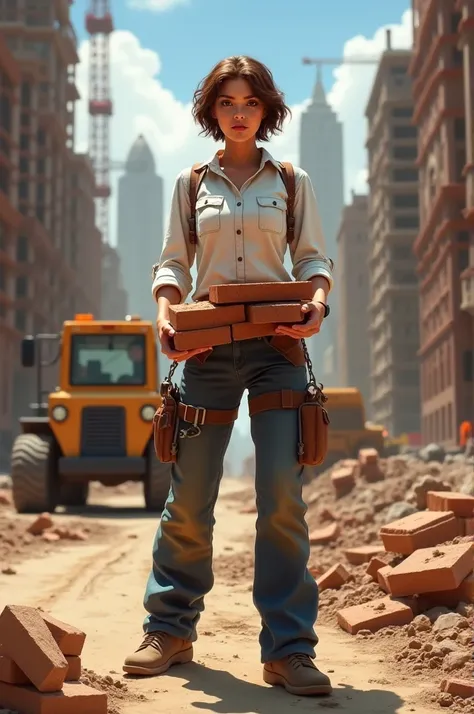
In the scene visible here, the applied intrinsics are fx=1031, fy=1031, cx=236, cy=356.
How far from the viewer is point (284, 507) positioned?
4.03 metres

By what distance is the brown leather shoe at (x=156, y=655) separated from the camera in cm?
414

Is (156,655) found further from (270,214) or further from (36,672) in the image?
(270,214)

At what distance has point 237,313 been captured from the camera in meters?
3.96

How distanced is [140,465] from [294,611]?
35.7ft

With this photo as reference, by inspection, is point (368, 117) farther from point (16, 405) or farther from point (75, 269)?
point (16, 405)

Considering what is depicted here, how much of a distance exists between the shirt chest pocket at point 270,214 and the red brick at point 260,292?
32cm

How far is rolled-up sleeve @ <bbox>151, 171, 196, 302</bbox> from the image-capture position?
14.2 ft

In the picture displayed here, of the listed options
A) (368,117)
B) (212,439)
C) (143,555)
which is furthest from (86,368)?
(368,117)

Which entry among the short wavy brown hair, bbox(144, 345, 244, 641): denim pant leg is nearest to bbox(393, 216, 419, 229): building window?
the short wavy brown hair

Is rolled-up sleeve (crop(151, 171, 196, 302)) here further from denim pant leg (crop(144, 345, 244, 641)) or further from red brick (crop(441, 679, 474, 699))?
red brick (crop(441, 679, 474, 699))

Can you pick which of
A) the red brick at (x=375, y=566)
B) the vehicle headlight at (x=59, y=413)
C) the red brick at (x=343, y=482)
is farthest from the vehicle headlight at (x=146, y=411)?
the red brick at (x=375, y=566)

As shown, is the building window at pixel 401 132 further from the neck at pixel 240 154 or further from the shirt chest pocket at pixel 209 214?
the shirt chest pocket at pixel 209 214

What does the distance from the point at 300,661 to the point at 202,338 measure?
1300mm

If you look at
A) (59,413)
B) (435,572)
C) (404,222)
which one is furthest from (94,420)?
(404,222)
